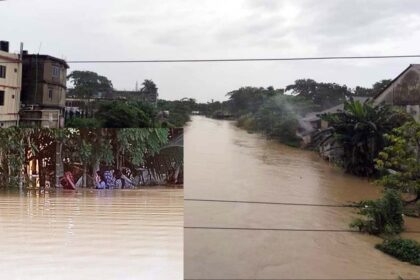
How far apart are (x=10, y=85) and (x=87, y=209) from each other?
1994 millimetres

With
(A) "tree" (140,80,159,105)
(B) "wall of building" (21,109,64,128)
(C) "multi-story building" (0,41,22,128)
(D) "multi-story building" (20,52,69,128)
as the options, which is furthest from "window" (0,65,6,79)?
(A) "tree" (140,80,159,105)

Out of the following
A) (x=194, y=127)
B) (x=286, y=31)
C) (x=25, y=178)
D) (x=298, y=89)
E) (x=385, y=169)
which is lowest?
(x=25, y=178)

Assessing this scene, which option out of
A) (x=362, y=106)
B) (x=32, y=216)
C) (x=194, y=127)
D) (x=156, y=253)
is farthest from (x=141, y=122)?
(x=32, y=216)

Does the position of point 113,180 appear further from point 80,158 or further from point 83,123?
point 83,123

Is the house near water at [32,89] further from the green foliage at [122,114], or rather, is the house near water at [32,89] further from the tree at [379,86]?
the tree at [379,86]

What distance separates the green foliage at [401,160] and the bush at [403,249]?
254 millimetres

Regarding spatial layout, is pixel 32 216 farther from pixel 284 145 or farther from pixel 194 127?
pixel 284 145

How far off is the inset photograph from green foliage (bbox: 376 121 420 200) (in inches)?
69.2

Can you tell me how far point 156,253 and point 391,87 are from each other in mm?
2599

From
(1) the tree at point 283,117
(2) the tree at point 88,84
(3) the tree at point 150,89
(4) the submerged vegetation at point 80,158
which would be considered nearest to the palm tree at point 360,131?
(1) the tree at point 283,117

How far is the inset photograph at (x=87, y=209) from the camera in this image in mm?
3695

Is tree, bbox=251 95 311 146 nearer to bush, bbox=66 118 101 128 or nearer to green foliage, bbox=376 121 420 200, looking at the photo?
green foliage, bbox=376 121 420 200

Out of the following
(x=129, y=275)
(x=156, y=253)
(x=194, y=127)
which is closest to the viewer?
(x=194, y=127)

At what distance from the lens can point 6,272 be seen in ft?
12.0
